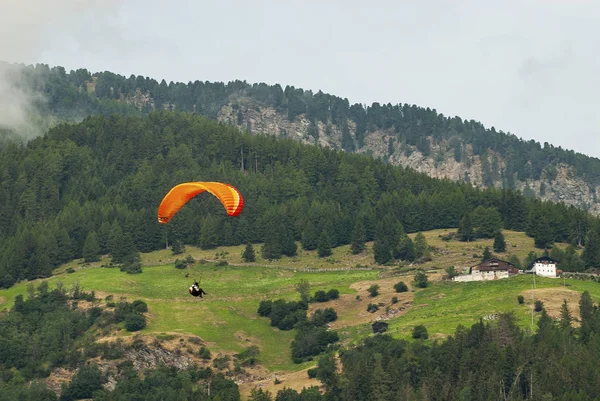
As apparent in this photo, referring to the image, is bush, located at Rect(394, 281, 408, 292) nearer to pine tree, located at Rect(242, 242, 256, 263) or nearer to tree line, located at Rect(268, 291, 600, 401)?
tree line, located at Rect(268, 291, 600, 401)

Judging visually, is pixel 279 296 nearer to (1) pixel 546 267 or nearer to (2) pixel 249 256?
(2) pixel 249 256

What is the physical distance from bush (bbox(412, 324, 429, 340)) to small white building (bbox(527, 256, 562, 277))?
40043mm

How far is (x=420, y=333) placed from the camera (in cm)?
14100

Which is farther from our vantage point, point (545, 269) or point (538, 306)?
point (545, 269)

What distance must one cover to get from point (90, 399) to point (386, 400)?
1716 inches

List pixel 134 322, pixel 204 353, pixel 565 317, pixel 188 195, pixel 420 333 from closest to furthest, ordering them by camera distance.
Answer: pixel 188 195
pixel 565 317
pixel 420 333
pixel 204 353
pixel 134 322

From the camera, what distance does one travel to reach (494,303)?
502 ft

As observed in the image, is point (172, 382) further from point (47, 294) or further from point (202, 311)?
point (47, 294)

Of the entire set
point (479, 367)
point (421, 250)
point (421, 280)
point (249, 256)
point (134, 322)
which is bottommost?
point (479, 367)

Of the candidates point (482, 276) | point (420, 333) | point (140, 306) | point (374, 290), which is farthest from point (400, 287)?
point (140, 306)

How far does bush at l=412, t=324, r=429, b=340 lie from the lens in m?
141

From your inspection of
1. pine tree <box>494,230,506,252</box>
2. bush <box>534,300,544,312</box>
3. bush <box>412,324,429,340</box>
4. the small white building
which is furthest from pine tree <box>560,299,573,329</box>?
pine tree <box>494,230,506,252</box>

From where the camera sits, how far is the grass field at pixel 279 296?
153 metres

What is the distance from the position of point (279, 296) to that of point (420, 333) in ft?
134
